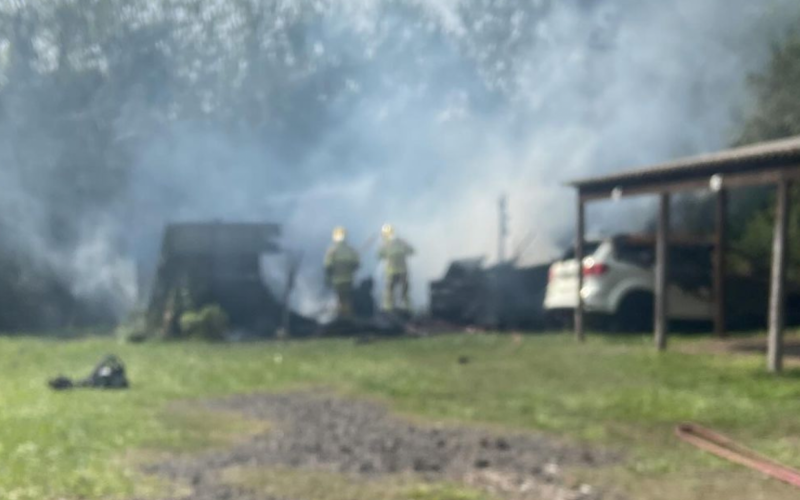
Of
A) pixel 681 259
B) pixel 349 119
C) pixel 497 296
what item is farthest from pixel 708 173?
pixel 349 119

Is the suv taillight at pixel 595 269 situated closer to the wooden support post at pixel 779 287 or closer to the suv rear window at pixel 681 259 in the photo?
the suv rear window at pixel 681 259

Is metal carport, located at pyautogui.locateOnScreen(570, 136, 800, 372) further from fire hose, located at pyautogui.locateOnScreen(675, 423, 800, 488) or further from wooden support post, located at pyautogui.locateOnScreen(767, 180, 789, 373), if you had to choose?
fire hose, located at pyautogui.locateOnScreen(675, 423, 800, 488)

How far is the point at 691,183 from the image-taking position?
47.4 ft

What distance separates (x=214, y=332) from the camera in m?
20.6

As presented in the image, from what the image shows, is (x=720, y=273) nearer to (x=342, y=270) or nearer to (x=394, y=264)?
(x=394, y=264)

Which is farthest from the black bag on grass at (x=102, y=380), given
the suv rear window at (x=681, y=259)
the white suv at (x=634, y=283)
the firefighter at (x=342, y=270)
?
the firefighter at (x=342, y=270)

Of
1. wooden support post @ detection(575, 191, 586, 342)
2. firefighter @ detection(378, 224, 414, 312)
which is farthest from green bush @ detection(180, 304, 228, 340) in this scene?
wooden support post @ detection(575, 191, 586, 342)

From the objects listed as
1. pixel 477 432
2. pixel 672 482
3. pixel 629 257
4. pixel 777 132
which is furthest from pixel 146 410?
pixel 777 132

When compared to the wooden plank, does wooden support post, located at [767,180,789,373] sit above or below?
below

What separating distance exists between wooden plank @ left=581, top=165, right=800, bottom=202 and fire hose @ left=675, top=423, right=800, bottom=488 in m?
4.40

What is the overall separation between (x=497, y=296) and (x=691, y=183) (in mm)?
8271

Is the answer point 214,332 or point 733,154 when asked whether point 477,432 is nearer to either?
point 733,154

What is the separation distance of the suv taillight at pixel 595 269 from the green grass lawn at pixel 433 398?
3.45ft

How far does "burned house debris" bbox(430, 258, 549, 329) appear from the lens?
71.2 ft
